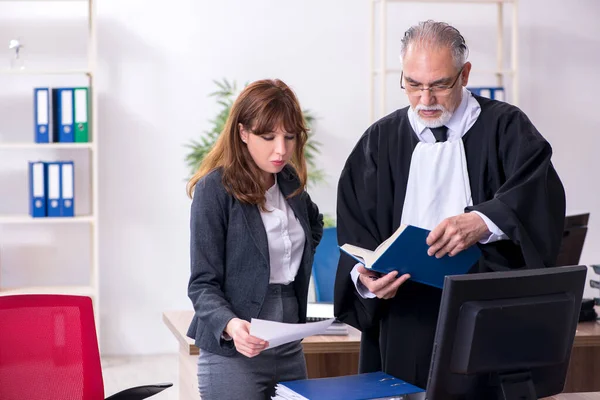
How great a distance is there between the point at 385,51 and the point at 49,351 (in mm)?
3558

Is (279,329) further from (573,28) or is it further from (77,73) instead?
(573,28)

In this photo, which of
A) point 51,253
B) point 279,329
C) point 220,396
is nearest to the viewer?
point 279,329

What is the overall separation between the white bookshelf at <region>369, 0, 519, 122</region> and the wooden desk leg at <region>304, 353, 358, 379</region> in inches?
102

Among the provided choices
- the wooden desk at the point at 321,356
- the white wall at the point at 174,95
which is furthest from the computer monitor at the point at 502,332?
Result: the white wall at the point at 174,95

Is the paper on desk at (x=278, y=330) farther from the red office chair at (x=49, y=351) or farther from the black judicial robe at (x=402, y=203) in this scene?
the red office chair at (x=49, y=351)

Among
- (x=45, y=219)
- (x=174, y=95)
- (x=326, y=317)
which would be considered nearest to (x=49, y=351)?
(x=326, y=317)

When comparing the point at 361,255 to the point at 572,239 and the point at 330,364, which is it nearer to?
the point at 330,364

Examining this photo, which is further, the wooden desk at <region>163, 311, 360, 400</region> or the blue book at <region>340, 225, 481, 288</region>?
the wooden desk at <region>163, 311, 360, 400</region>

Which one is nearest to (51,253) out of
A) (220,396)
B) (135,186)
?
(135,186)

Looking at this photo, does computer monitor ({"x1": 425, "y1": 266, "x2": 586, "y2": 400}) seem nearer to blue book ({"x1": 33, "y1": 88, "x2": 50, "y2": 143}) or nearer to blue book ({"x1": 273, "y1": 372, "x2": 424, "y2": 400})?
blue book ({"x1": 273, "y1": 372, "x2": 424, "y2": 400})

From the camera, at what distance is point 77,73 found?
5.18 metres

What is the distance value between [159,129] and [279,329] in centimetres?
392

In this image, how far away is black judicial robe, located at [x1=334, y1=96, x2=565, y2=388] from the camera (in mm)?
2037

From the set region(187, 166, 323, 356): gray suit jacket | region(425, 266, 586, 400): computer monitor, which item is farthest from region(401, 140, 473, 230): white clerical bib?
region(425, 266, 586, 400): computer monitor
